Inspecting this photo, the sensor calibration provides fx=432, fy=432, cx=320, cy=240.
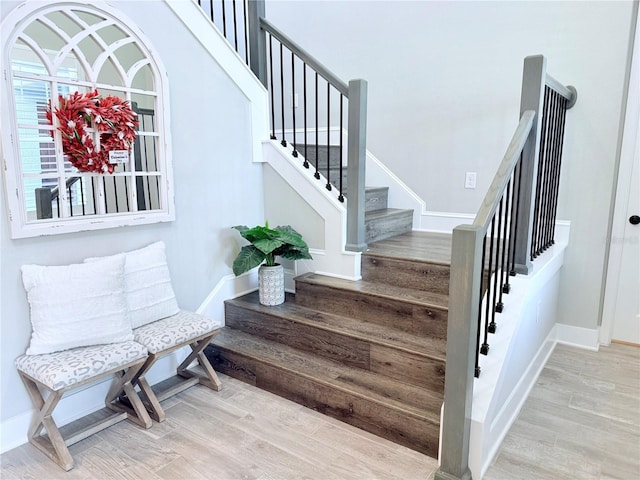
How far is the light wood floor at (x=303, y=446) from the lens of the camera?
1.96 m

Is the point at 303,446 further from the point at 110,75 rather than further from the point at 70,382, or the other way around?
the point at 110,75

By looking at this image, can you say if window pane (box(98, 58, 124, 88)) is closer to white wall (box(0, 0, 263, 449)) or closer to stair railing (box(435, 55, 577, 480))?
white wall (box(0, 0, 263, 449))

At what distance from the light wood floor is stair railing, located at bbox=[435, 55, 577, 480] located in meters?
0.34

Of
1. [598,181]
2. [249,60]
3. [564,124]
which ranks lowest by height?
[598,181]

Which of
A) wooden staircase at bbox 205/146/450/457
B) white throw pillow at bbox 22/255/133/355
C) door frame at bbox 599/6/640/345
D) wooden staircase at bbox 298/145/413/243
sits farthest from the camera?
wooden staircase at bbox 298/145/413/243

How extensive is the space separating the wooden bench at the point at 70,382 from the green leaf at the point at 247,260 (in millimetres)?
884

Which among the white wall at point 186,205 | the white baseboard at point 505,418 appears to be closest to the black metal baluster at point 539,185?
the white baseboard at point 505,418

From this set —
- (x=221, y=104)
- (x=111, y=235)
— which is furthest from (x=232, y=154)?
(x=111, y=235)

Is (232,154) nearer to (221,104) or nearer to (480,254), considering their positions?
(221,104)

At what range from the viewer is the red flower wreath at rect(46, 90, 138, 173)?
2.19 metres

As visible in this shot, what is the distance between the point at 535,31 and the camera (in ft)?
10.1

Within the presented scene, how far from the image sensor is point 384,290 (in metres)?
2.79

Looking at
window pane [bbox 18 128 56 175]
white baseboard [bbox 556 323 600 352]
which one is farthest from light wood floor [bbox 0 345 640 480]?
window pane [bbox 18 128 56 175]

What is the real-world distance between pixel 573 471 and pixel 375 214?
2.17 m
